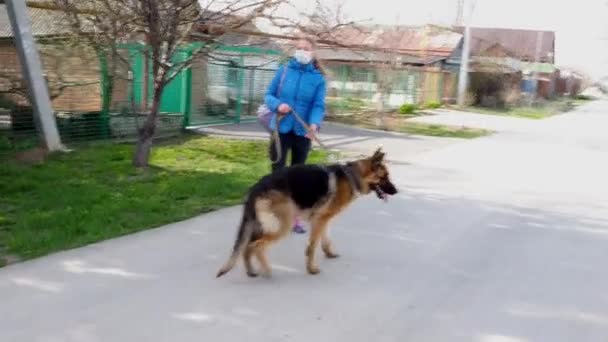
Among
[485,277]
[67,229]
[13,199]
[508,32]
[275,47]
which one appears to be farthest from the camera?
[508,32]

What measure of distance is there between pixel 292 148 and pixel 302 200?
4.41 ft

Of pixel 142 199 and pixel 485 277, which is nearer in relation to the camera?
pixel 485 277

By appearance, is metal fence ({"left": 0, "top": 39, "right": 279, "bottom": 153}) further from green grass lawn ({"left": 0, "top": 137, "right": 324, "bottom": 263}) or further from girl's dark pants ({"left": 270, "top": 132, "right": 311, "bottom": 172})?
girl's dark pants ({"left": 270, "top": 132, "right": 311, "bottom": 172})

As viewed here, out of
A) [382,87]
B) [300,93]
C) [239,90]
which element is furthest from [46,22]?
[382,87]

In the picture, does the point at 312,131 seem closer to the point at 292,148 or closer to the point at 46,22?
the point at 292,148

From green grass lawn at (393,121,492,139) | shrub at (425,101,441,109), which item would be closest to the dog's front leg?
green grass lawn at (393,121,492,139)

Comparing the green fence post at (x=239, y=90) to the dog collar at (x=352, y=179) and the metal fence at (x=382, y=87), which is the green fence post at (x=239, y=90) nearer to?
the metal fence at (x=382, y=87)

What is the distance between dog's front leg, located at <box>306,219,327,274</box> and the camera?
4.89m

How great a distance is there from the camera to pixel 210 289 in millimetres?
4371

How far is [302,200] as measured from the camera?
15.6 feet

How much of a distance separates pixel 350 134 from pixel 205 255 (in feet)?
37.6

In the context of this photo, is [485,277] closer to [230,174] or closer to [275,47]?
[230,174]

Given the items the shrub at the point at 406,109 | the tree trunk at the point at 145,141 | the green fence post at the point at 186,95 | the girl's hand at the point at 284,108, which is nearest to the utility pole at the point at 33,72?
the tree trunk at the point at 145,141

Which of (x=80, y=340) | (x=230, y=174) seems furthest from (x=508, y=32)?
(x=80, y=340)
